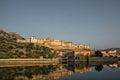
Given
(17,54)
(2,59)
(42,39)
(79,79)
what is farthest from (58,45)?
(79,79)

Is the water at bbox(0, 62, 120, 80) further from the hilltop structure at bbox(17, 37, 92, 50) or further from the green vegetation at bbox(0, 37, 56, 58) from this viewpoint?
the hilltop structure at bbox(17, 37, 92, 50)

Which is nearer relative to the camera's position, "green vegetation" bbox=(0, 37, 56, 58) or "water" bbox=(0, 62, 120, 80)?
"water" bbox=(0, 62, 120, 80)

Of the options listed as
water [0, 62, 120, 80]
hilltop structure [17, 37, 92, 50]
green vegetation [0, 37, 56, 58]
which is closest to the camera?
water [0, 62, 120, 80]

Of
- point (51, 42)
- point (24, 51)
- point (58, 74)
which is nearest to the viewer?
point (58, 74)

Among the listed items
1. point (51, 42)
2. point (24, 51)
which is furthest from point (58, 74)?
point (51, 42)

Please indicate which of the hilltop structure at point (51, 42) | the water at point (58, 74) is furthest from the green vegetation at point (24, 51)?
the water at point (58, 74)

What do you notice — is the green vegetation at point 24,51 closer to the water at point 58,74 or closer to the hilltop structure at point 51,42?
Result: the hilltop structure at point 51,42

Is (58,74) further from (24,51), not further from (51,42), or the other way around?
(51,42)

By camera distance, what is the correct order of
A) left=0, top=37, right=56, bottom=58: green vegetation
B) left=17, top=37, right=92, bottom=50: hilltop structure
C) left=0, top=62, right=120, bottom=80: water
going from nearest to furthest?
left=0, top=62, right=120, bottom=80: water
left=0, top=37, right=56, bottom=58: green vegetation
left=17, top=37, right=92, bottom=50: hilltop structure

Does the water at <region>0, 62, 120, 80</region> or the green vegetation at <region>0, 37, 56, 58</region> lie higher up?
the green vegetation at <region>0, 37, 56, 58</region>

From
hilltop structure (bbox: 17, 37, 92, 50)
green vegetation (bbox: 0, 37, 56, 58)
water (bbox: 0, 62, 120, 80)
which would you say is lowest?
water (bbox: 0, 62, 120, 80)

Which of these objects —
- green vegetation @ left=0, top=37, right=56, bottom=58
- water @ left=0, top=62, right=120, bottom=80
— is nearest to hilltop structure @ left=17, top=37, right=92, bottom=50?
green vegetation @ left=0, top=37, right=56, bottom=58

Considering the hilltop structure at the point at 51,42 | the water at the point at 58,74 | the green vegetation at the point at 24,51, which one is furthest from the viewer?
the hilltop structure at the point at 51,42

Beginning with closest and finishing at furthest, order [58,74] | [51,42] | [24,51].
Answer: [58,74] → [24,51] → [51,42]
